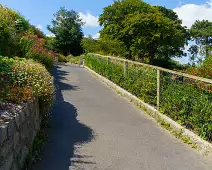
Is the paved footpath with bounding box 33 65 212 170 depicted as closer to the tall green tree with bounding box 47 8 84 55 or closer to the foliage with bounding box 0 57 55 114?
the foliage with bounding box 0 57 55 114

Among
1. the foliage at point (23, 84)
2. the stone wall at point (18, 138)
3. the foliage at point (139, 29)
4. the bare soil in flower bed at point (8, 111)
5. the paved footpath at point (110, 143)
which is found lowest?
the paved footpath at point (110, 143)

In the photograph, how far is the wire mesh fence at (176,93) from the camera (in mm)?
Answer: 5086

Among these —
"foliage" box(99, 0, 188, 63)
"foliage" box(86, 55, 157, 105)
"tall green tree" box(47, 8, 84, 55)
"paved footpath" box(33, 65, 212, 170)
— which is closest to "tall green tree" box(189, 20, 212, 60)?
"foliage" box(99, 0, 188, 63)

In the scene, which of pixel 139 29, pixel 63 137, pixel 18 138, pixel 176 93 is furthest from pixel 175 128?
pixel 139 29

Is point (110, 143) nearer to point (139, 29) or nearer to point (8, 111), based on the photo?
point (8, 111)

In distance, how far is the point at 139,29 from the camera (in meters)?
34.2

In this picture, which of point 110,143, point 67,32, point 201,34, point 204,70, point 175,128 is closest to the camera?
point 110,143

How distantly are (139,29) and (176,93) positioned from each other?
2924cm

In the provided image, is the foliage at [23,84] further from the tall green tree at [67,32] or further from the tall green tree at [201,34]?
the tall green tree at [201,34]

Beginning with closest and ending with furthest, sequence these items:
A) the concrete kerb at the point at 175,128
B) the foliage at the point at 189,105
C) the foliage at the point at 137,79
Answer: the concrete kerb at the point at 175,128
the foliage at the point at 189,105
the foliage at the point at 137,79

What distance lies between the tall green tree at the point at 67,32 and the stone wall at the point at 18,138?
35.5 m

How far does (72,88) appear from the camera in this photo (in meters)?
10.6

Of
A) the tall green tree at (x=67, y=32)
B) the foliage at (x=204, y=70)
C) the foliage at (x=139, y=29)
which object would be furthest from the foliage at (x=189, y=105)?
the tall green tree at (x=67, y=32)

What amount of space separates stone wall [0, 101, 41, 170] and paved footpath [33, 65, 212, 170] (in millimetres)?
387
